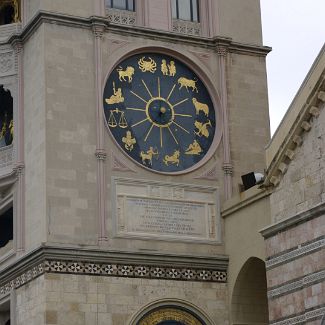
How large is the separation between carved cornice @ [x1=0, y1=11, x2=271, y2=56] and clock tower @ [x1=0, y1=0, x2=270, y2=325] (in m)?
0.03

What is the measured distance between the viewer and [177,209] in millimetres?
32969

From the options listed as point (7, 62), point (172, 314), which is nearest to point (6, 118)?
point (7, 62)

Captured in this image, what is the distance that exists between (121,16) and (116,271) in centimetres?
735

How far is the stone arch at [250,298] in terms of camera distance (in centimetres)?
3241

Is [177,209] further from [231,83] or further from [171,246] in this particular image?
[231,83]

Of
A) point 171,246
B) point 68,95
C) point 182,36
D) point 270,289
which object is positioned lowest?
point 270,289

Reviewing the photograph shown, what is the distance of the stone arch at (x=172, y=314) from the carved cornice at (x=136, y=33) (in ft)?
24.3

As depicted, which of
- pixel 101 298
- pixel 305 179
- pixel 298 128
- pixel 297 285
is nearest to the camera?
pixel 297 285

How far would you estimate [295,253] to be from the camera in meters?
27.9

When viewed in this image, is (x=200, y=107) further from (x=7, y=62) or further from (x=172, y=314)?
(x=172, y=314)

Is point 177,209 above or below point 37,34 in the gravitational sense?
below

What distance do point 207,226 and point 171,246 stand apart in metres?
1.25

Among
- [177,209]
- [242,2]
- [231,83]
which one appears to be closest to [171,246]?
[177,209]

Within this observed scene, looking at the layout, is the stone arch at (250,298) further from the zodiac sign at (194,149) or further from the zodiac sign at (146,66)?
the zodiac sign at (146,66)
